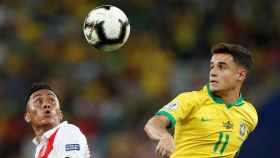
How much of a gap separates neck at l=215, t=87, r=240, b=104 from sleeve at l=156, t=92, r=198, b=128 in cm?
37

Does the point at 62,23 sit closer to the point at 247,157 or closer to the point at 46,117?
the point at 247,157

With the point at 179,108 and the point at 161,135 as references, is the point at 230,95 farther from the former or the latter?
the point at 161,135

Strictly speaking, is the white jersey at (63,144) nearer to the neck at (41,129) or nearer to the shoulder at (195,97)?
the neck at (41,129)

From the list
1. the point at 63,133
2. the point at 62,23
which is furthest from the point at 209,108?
the point at 62,23

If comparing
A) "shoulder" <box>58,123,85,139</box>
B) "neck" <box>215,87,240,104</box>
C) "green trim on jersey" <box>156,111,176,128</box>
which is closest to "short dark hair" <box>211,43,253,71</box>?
"neck" <box>215,87,240,104</box>

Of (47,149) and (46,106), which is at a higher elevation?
(46,106)

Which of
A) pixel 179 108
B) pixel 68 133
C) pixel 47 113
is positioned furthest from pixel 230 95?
pixel 47 113

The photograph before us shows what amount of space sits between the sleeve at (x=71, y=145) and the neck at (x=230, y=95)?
3.84ft

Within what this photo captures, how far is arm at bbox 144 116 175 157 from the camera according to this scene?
227 inches

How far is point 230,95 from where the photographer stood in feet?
23.0

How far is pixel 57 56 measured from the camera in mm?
14773

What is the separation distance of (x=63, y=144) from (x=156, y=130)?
867 mm

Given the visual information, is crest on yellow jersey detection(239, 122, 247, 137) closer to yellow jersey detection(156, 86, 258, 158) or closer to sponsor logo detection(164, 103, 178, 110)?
yellow jersey detection(156, 86, 258, 158)

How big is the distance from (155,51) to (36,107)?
25.2ft
